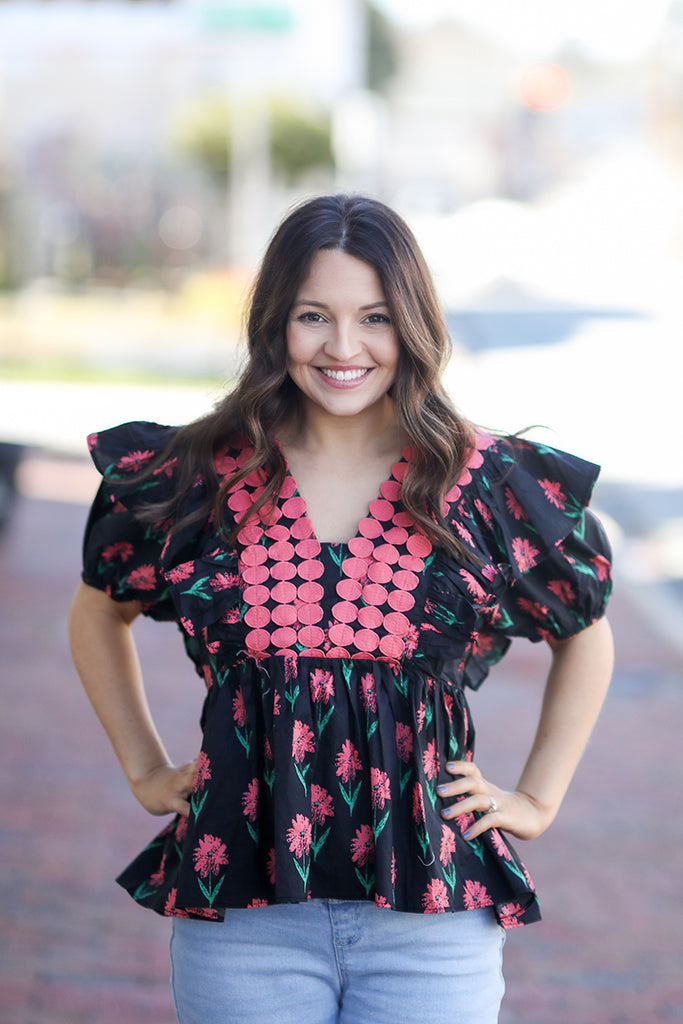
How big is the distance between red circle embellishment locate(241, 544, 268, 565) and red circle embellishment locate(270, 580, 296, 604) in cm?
6

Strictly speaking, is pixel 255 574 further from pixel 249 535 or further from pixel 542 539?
pixel 542 539

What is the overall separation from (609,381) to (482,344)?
4.39 meters

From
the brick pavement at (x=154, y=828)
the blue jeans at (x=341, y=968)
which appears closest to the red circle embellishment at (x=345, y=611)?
the blue jeans at (x=341, y=968)

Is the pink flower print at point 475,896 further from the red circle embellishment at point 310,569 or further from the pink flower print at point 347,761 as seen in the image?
the red circle embellishment at point 310,569

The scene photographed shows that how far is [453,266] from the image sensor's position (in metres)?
36.9

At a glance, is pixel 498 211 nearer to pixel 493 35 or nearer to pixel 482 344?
pixel 482 344

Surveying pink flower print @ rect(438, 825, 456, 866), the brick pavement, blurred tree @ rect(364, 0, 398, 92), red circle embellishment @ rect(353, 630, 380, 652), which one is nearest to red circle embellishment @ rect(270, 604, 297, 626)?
red circle embellishment @ rect(353, 630, 380, 652)

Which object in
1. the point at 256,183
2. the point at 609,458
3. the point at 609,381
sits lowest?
the point at 609,458

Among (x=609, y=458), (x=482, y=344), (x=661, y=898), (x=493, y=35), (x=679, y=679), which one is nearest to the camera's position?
(x=661, y=898)

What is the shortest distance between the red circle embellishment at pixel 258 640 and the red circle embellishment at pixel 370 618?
155 mm

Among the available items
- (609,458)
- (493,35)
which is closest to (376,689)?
(609,458)

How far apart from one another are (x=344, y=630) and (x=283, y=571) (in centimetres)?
16

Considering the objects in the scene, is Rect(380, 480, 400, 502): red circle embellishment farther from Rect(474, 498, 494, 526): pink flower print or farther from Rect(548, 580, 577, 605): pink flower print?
Rect(548, 580, 577, 605): pink flower print

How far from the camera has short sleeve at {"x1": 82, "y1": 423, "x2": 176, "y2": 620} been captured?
235cm
